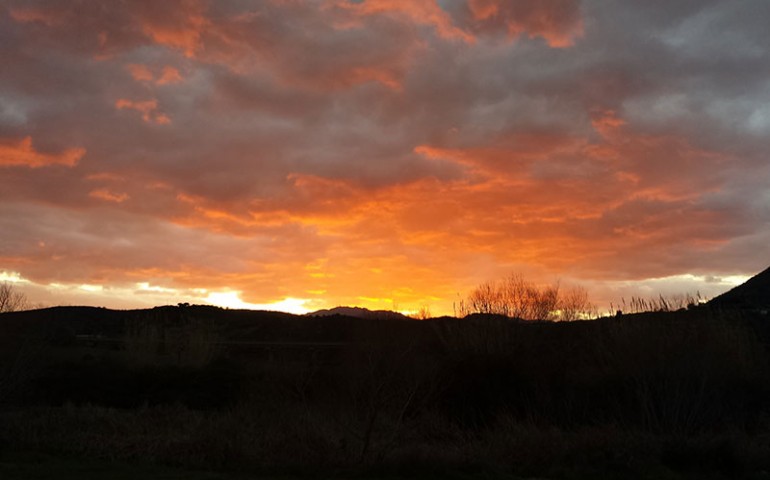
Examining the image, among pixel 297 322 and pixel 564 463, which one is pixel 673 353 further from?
pixel 297 322

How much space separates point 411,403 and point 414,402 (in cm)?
18

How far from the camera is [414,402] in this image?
2889cm

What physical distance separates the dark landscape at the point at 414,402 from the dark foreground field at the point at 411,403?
8 centimetres

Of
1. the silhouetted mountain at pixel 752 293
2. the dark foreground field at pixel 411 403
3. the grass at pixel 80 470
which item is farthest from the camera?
the silhouetted mountain at pixel 752 293

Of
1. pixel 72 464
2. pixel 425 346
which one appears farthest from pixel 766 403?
pixel 72 464

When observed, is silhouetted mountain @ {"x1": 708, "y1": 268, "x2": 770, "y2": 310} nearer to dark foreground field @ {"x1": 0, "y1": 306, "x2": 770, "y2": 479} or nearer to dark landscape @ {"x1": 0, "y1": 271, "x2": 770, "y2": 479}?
dark landscape @ {"x1": 0, "y1": 271, "x2": 770, "y2": 479}

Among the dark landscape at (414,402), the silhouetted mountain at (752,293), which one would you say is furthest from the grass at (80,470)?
the silhouetted mountain at (752,293)

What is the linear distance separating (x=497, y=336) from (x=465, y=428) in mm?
7270

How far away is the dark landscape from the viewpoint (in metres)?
17.8

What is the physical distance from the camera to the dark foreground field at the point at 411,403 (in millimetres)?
17719

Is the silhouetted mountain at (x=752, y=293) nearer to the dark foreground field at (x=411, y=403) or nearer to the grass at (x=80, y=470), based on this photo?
the dark foreground field at (x=411, y=403)

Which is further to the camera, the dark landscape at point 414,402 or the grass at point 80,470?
the dark landscape at point 414,402

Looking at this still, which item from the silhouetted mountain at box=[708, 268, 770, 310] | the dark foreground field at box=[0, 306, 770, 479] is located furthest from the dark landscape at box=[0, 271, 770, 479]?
the silhouetted mountain at box=[708, 268, 770, 310]

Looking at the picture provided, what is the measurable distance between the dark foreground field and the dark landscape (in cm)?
8
